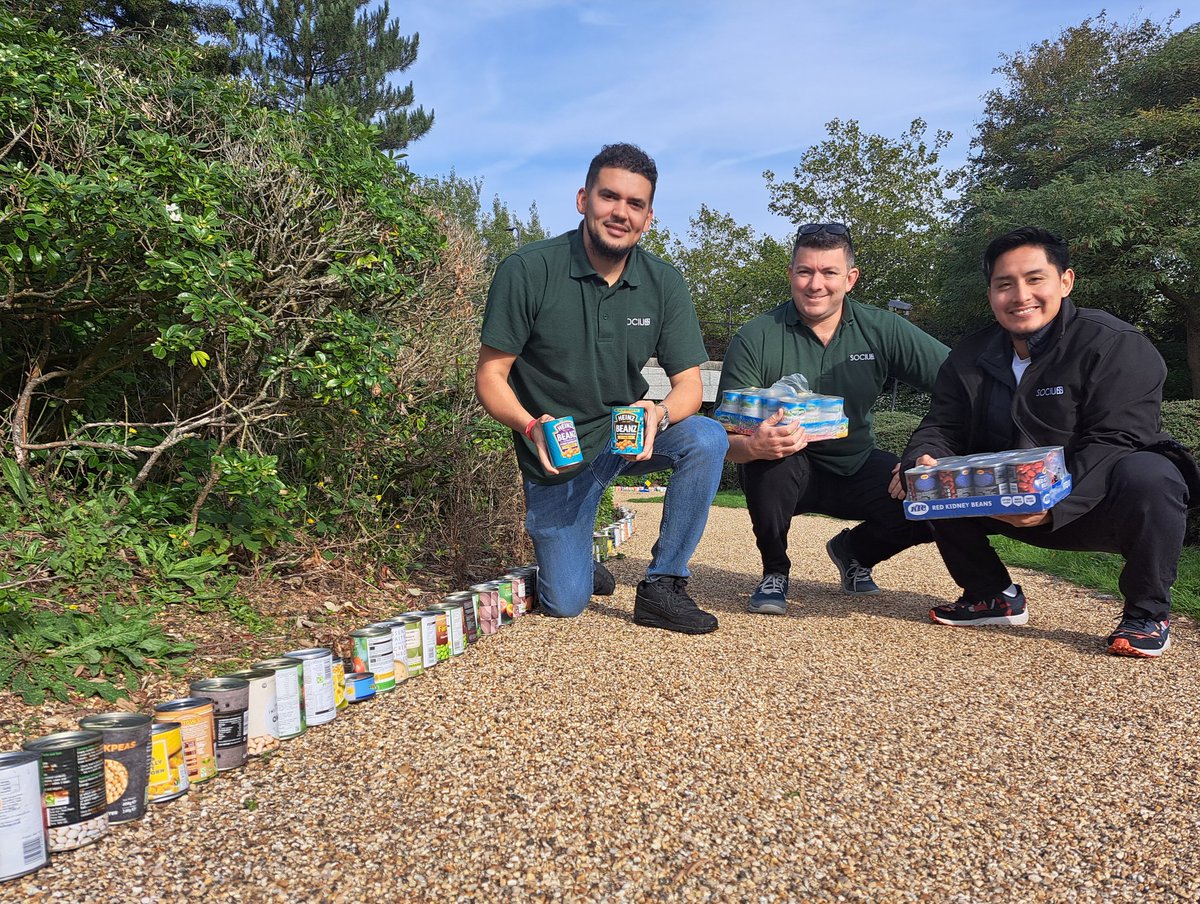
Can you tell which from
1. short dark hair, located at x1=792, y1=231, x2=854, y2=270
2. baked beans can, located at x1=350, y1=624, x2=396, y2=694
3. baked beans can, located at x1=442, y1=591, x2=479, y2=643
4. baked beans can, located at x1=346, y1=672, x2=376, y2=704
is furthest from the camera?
short dark hair, located at x1=792, y1=231, x2=854, y2=270

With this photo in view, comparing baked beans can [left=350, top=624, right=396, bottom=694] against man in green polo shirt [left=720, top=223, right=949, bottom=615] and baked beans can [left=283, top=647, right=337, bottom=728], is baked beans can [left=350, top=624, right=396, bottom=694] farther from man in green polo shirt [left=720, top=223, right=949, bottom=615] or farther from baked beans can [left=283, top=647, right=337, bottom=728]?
man in green polo shirt [left=720, top=223, right=949, bottom=615]

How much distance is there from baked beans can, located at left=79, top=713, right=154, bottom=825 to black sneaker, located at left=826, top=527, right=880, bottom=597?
3456mm

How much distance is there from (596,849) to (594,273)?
7.83ft

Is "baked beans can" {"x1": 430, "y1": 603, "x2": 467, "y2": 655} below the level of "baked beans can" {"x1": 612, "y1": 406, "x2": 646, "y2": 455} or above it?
below

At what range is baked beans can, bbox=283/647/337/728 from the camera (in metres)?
2.35

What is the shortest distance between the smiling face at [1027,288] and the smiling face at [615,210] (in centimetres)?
149

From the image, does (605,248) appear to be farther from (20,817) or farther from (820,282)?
(20,817)

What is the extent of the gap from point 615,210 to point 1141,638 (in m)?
2.66

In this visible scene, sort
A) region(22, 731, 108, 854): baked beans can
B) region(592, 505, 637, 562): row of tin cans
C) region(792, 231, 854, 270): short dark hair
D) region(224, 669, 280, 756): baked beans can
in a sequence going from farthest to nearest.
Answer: region(592, 505, 637, 562): row of tin cans → region(792, 231, 854, 270): short dark hair → region(224, 669, 280, 756): baked beans can → region(22, 731, 108, 854): baked beans can

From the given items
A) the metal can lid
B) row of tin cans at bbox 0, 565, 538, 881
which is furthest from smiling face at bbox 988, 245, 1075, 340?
the metal can lid

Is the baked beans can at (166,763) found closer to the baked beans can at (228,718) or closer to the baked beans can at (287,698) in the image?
the baked beans can at (228,718)

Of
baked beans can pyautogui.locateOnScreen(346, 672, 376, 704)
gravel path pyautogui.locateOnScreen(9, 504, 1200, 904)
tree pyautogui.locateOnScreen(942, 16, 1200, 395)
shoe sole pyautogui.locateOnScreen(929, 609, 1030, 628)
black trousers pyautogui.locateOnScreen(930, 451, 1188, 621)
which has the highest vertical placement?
tree pyautogui.locateOnScreen(942, 16, 1200, 395)

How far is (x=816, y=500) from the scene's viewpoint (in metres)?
4.02

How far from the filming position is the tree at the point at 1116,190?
1677 centimetres
